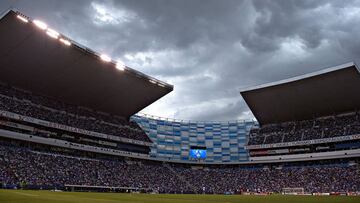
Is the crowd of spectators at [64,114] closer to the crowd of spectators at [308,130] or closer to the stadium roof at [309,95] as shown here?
the stadium roof at [309,95]

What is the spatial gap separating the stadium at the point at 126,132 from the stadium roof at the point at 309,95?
0.20 m

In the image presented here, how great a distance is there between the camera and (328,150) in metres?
71.4

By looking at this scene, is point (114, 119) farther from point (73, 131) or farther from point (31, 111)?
point (31, 111)

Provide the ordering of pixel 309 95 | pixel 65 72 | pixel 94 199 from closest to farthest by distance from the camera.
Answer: pixel 94 199 < pixel 65 72 < pixel 309 95

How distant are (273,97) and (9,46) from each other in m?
52.2

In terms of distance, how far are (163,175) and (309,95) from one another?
38328 mm

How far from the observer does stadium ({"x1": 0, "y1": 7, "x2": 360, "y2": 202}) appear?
52.8 m

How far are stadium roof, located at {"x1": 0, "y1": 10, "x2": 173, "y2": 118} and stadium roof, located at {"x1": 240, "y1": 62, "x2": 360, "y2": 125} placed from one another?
21.8 meters

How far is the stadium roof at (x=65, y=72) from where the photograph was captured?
48.4 metres

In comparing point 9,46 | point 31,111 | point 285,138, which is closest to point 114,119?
point 31,111

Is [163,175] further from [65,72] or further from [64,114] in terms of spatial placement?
[65,72]

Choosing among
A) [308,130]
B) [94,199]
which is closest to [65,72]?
[94,199]

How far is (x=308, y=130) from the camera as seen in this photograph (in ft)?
248

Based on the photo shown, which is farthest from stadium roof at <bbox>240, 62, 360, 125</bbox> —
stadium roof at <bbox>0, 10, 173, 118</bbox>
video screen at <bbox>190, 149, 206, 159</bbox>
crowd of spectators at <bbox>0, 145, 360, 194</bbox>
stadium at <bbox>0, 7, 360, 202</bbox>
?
stadium roof at <bbox>0, 10, 173, 118</bbox>
